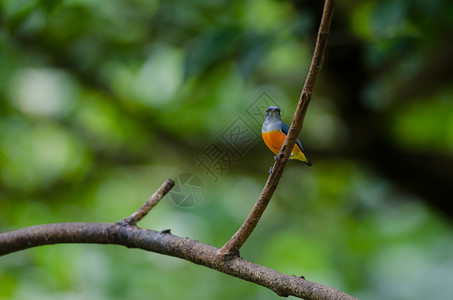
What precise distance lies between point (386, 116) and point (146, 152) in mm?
1211

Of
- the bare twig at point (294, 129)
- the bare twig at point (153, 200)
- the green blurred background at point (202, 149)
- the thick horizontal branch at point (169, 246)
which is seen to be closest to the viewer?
the bare twig at point (294, 129)

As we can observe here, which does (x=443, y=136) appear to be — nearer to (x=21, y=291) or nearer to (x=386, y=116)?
(x=386, y=116)

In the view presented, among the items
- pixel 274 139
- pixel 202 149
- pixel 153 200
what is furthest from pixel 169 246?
pixel 202 149

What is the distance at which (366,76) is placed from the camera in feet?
6.86

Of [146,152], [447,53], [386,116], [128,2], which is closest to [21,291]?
[146,152]

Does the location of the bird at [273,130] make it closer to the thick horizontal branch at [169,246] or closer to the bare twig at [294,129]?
the bare twig at [294,129]

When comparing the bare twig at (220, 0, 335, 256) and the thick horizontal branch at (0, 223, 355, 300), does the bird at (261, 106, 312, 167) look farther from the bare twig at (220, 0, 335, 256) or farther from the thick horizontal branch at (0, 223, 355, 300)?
the thick horizontal branch at (0, 223, 355, 300)

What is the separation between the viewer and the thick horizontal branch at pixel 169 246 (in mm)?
569

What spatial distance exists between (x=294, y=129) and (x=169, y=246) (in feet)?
0.95

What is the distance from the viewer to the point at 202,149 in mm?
2240

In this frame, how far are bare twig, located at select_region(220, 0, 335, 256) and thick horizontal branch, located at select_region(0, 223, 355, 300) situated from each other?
1.0 inches

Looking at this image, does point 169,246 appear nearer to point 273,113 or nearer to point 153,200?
point 153,200

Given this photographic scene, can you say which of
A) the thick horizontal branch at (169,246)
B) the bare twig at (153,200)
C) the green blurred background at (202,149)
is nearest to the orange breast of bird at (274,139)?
the thick horizontal branch at (169,246)

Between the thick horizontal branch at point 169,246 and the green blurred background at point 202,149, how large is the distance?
1209 mm
